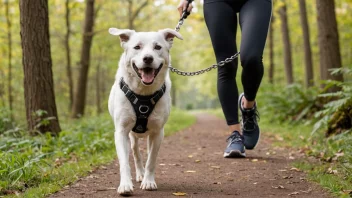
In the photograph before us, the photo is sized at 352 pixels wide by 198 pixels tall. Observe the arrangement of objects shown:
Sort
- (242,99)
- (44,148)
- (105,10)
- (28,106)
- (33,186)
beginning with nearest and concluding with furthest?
(33,186) < (242,99) < (44,148) < (28,106) < (105,10)

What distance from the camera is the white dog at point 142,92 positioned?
349cm

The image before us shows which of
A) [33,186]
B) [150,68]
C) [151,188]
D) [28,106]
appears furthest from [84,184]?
[28,106]

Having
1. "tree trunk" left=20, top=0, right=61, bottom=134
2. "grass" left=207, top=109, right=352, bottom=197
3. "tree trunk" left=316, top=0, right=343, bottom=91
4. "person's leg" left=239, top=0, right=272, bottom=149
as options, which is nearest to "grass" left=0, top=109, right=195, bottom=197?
"tree trunk" left=20, top=0, right=61, bottom=134

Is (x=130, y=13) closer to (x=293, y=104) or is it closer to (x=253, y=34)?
(x=293, y=104)

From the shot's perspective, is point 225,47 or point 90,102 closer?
point 225,47

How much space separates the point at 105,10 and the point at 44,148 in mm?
14622

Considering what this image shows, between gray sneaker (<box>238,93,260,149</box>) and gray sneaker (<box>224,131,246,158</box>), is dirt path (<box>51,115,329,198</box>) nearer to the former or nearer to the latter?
gray sneaker (<box>224,131,246,158</box>)

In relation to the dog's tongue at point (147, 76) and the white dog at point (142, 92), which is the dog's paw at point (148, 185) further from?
the dog's tongue at point (147, 76)

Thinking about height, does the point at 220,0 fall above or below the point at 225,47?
above

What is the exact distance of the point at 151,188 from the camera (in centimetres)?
360

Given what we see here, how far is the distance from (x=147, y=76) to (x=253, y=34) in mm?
1475

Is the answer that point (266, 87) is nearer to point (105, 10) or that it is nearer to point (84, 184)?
point (105, 10)

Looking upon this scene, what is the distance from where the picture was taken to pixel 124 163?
3.42 metres

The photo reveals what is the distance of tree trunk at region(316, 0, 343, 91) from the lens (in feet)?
27.2
